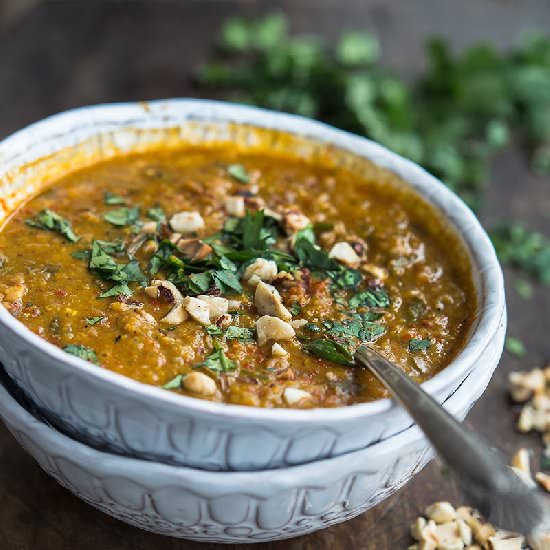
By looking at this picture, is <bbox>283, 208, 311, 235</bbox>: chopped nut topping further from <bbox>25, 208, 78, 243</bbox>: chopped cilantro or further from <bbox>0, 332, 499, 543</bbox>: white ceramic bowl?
<bbox>0, 332, 499, 543</bbox>: white ceramic bowl

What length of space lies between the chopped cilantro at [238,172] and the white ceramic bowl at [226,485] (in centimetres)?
119

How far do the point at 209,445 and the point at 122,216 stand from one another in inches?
39.6

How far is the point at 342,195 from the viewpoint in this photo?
3.11 metres

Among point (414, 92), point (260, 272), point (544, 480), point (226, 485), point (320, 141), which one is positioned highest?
point (320, 141)

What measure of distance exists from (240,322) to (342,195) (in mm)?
839

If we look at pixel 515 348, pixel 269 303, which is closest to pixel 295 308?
pixel 269 303

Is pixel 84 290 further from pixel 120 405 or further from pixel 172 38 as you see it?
pixel 172 38

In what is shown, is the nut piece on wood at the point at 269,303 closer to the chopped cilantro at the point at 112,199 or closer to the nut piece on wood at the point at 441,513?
the chopped cilantro at the point at 112,199

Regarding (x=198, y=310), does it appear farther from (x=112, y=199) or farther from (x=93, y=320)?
(x=112, y=199)

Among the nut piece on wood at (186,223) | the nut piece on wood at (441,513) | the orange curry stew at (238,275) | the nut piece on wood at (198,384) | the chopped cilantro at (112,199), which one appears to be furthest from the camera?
the chopped cilantro at (112,199)

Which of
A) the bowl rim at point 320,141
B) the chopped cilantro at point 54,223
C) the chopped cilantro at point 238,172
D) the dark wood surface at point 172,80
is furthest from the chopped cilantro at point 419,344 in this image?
the chopped cilantro at point 54,223

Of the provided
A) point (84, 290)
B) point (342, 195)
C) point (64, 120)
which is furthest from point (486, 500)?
point (64, 120)

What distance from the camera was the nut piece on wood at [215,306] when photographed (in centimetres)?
243

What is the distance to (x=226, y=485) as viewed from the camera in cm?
208
